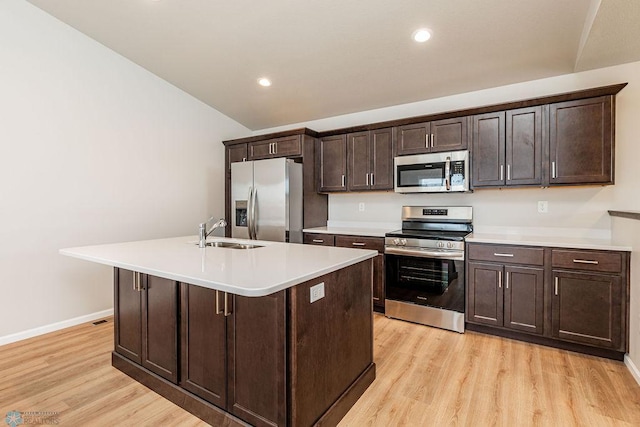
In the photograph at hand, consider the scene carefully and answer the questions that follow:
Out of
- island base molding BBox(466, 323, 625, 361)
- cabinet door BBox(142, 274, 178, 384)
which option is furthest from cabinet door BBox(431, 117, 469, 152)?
cabinet door BBox(142, 274, 178, 384)

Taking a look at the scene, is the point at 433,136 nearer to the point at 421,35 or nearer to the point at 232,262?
the point at 421,35

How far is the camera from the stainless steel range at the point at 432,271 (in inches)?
116

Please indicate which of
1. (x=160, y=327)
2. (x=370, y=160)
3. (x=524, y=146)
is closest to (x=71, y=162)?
(x=160, y=327)

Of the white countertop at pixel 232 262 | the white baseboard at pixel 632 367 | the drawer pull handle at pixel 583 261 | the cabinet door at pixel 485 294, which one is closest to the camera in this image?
the white countertop at pixel 232 262

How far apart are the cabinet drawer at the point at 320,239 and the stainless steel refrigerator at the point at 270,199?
4.0 inches

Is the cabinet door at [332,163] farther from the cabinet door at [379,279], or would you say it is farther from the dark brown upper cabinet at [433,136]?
the cabinet door at [379,279]

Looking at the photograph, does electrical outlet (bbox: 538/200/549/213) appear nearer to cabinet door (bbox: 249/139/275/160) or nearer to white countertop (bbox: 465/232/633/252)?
white countertop (bbox: 465/232/633/252)

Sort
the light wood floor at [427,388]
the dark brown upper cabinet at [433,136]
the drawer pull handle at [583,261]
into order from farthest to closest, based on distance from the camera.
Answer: the dark brown upper cabinet at [433,136]
the drawer pull handle at [583,261]
the light wood floor at [427,388]

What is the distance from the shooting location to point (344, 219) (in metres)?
4.31

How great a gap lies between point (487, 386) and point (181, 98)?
172 inches

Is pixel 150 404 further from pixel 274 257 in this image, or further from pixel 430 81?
pixel 430 81

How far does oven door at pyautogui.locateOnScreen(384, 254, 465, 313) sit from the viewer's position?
294cm

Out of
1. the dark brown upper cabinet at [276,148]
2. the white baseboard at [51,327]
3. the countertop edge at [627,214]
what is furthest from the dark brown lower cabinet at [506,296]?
the white baseboard at [51,327]

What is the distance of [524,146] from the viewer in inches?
113
